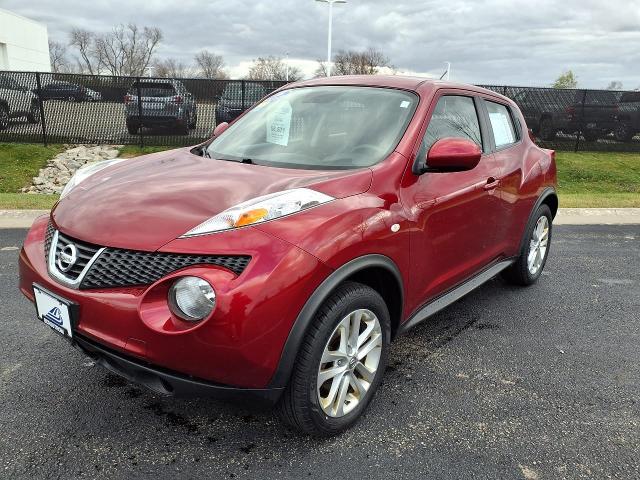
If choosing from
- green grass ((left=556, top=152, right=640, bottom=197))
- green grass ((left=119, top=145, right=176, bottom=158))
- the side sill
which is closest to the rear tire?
the side sill

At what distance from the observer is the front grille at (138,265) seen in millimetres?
2139

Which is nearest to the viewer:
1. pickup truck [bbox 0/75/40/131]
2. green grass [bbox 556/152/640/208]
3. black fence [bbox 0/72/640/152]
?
green grass [bbox 556/152/640/208]

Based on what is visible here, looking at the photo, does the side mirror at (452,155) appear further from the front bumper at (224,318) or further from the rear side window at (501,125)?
the rear side window at (501,125)

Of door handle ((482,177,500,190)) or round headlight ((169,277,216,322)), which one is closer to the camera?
round headlight ((169,277,216,322))

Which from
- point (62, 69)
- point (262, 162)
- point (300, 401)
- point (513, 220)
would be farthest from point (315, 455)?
point (62, 69)

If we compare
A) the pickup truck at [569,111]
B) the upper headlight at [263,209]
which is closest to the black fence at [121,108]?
the pickup truck at [569,111]

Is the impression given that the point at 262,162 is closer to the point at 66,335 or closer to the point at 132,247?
the point at 132,247

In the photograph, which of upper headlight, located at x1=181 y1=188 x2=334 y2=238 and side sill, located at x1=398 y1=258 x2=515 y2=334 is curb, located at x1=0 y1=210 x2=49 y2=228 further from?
side sill, located at x1=398 y1=258 x2=515 y2=334

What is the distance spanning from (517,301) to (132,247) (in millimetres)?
3433

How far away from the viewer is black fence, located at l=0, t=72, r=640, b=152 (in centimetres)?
1280

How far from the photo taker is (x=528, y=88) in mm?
14078

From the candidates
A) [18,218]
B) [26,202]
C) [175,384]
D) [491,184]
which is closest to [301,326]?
[175,384]

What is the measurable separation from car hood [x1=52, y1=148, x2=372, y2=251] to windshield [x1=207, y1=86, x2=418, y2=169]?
0.71 ft

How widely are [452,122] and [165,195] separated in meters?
1.94
